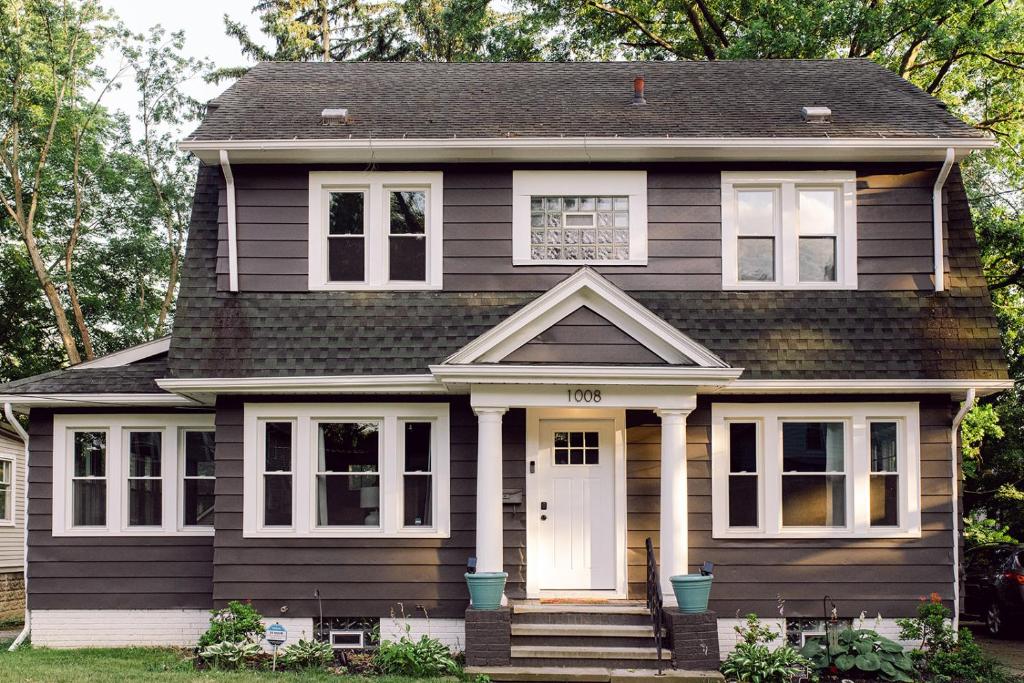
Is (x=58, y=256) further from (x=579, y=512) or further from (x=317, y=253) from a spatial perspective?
(x=579, y=512)

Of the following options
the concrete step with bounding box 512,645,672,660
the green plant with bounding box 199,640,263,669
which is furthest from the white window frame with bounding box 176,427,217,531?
the concrete step with bounding box 512,645,672,660

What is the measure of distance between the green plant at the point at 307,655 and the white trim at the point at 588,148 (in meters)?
5.59

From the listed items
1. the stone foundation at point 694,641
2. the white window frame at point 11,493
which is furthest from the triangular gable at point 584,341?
the white window frame at point 11,493

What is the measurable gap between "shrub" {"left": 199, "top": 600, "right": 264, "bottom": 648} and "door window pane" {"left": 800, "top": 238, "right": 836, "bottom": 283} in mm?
7488

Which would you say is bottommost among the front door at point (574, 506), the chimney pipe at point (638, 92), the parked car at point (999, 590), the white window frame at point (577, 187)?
the parked car at point (999, 590)

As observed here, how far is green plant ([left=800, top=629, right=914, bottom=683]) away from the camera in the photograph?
34.9 feet

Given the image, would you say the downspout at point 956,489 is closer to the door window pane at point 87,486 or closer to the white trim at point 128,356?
the white trim at point 128,356

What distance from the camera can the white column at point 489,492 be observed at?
11.1 m

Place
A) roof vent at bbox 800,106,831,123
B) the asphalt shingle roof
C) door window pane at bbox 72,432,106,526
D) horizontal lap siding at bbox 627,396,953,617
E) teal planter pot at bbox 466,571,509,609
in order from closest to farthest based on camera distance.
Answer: teal planter pot at bbox 466,571,509,609 → horizontal lap siding at bbox 627,396,953,617 → the asphalt shingle roof → roof vent at bbox 800,106,831,123 → door window pane at bbox 72,432,106,526

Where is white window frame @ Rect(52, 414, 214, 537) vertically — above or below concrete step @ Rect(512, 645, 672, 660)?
above

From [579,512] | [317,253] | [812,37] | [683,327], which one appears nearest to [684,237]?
[683,327]

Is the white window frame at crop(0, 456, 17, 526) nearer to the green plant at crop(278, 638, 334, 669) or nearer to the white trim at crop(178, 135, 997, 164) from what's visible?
the white trim at crop(178, 135, 997, 164)

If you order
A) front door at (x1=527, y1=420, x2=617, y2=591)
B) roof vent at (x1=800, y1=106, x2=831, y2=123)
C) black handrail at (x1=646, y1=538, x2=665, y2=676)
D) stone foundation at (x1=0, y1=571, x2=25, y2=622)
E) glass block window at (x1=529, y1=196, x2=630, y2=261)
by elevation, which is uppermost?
roof vent at (x1=800, y1=106, x2=831, y2=123)

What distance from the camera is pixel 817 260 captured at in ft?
41.2
